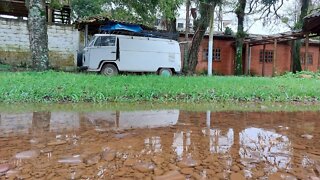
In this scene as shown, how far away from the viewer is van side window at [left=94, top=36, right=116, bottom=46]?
12281mm

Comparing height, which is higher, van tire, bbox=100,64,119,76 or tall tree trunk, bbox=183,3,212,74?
tall tree trunk, bbox=183,3,212,74

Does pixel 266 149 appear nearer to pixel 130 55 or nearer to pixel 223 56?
pixel 130 55

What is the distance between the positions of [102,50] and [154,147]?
10025 millimetres

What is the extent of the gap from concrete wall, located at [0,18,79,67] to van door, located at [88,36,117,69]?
350cm

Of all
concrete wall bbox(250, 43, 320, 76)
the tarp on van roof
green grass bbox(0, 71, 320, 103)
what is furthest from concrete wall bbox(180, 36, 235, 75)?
green grass bbox(0, 71, 320, 103)

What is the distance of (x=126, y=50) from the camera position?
12.7 meters

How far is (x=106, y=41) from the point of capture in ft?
Result: 40.6

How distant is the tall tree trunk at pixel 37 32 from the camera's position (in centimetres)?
1000

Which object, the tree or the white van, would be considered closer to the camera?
the white van

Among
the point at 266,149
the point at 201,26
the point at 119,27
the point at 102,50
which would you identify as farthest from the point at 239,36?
the point at 266,149

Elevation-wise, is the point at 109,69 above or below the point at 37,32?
below

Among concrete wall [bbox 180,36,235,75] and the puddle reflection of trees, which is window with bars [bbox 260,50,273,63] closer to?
concrete wall [bbox 180,36,235,75]

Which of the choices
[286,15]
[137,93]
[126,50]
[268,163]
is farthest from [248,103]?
[286,15]

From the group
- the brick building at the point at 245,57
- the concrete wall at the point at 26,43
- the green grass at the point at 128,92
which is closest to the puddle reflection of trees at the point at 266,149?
the green grass at the point at 128,92
